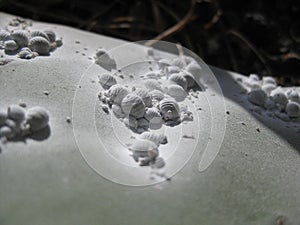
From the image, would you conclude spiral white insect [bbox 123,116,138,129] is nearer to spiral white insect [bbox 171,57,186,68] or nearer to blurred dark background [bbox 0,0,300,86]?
spiral white insect [bbox 171,57,186,68]

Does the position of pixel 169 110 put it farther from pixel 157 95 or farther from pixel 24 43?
pixel 24 43

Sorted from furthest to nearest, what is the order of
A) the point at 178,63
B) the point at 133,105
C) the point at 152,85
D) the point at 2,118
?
the point at 178,63
the point at 152,85
the point at 133,105
the point at 2,118

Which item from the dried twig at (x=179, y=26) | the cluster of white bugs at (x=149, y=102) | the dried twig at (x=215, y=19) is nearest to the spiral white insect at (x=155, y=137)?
the cluster of white bugs at (x=149, y=102)

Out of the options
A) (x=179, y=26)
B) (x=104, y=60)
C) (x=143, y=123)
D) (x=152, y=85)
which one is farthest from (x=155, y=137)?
(x=179, y=26)

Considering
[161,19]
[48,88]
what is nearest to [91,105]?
[48,88]

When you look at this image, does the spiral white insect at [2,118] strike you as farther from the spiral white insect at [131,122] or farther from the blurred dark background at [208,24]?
the blurred dark background at [208,24]

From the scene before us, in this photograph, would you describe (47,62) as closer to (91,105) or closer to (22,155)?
(91,105)
